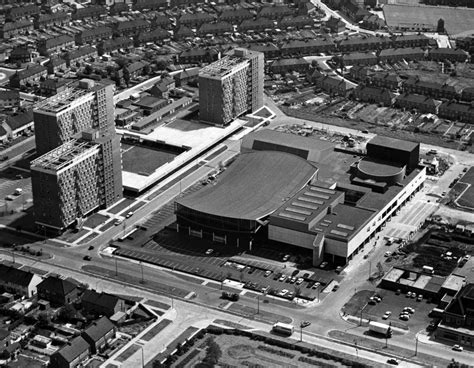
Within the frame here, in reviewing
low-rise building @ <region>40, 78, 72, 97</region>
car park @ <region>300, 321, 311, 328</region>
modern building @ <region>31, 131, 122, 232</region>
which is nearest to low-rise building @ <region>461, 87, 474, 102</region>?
modern building @ <region>31, 131, 122, 232</region>

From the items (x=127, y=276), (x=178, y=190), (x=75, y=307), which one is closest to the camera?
(x=75, y=307)

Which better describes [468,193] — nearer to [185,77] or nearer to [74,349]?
[185,77]

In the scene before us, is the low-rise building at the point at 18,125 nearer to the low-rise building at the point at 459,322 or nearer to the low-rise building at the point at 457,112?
the low-rise building at the point at 457,112

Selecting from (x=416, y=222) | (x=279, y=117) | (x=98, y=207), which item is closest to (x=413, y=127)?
(x=279, y=117)

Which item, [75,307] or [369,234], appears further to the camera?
[369,234]

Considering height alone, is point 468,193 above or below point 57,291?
below

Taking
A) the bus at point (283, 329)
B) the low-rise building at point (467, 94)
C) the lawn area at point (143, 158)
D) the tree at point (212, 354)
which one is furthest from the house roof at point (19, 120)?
the low-rise building at point (467, 94)

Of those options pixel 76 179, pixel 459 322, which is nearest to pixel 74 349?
pixel 76 179

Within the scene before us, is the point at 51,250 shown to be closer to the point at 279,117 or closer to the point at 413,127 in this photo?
the point at 279,117
